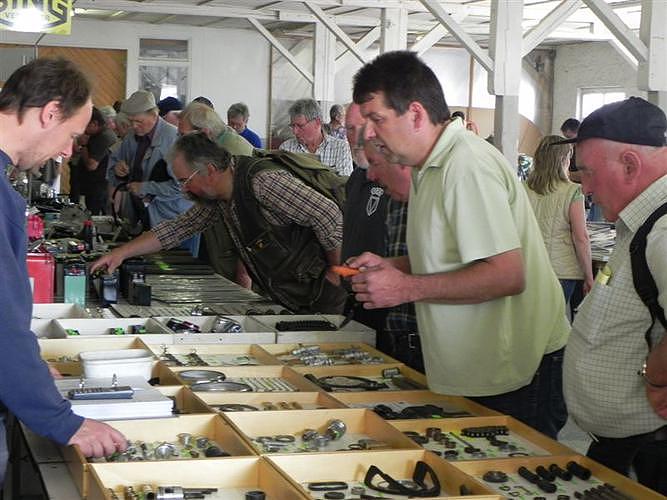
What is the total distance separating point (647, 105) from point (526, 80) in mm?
17890

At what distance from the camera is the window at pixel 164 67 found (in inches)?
712

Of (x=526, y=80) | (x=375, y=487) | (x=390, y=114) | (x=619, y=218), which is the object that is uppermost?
(x=526, y=80)

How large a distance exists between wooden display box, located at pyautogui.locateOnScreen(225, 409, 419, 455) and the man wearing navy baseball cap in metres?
0.50

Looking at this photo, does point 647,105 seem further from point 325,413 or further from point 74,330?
point 74,330

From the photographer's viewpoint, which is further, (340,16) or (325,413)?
(340,16)

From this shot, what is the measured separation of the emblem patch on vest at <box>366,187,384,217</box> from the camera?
4.23 meters

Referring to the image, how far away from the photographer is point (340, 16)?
53.6 feet

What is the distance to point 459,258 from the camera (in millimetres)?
2910

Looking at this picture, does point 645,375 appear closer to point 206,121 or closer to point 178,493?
point 178,493

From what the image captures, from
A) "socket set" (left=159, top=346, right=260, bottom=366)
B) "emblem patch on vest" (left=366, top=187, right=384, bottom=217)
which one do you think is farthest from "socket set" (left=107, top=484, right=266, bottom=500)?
"emblem patch on vest" (left=366, top=187, right=384, bottom=217)

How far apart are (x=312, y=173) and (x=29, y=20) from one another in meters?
3.42

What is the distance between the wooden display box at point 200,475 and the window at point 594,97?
17088mm

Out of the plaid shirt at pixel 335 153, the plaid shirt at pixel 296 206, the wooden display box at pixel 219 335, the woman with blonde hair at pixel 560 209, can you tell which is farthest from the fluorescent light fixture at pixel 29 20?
the wooden display box at pixel 219 335

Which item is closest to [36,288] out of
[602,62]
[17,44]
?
[17,44]
